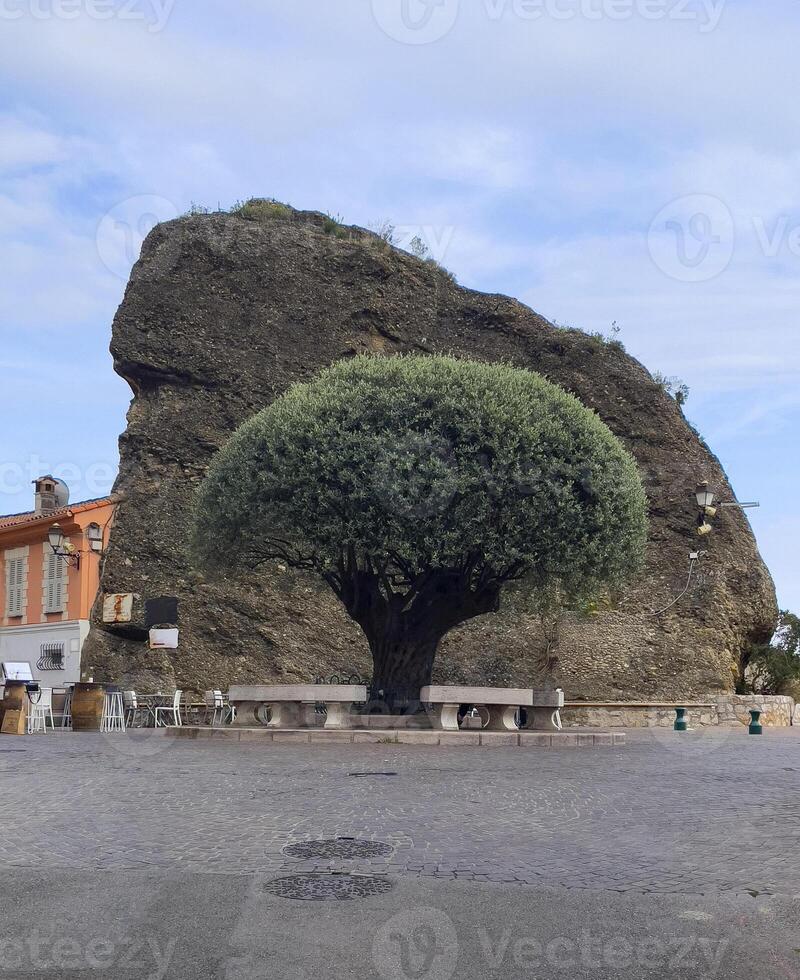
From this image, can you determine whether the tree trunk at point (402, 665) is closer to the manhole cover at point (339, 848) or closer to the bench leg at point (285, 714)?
the bench leg at point (285, 714)

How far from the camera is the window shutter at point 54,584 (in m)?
36.3

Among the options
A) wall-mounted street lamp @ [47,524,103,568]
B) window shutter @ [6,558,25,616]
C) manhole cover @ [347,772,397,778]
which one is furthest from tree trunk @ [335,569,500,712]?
window shutter @ [6,558,25,616]

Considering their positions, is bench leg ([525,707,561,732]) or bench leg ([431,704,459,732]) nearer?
bench leg ([431,704,459,732])

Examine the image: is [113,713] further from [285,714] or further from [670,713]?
[670,713]

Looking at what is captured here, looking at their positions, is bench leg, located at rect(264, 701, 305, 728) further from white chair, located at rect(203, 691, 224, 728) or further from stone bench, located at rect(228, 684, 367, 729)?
white chair, located at rect(203, 691, 224, 728)

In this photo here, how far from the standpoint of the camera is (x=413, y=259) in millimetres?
39875

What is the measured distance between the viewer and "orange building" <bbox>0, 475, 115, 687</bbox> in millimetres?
35469

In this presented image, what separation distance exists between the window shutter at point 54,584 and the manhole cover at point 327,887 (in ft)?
104

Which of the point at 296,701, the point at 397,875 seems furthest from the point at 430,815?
the point at 296,701

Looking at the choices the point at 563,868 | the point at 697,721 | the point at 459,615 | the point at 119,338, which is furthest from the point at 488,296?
the point at 563,868

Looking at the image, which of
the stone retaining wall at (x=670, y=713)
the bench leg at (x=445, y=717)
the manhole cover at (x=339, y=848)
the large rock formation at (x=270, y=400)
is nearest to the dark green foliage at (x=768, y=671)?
the large rock formation at (x=270, y=400)

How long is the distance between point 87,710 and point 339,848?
1836 centimetres

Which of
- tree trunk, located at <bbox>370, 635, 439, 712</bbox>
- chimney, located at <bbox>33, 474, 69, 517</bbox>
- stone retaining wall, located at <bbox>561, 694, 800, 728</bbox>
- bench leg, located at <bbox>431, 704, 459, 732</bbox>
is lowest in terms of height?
stone retaining wall, located at <bbox>561, 694, 800, 728</bbox>

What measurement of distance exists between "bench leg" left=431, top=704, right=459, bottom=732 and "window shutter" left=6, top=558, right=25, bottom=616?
23.3 metres
